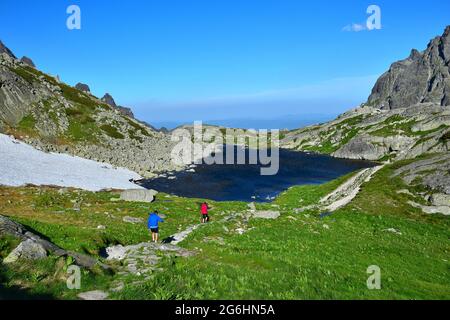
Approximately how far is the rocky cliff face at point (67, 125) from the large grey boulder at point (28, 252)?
83.3 m

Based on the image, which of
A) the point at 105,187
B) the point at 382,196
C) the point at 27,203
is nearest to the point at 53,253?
the point at 27,203

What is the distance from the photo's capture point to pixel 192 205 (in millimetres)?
57562

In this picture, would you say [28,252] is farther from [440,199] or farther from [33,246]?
[440,199]

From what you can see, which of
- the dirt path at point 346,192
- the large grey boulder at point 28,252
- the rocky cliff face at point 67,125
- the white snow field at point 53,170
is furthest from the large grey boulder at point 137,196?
the rocky cliff face at point 67,125

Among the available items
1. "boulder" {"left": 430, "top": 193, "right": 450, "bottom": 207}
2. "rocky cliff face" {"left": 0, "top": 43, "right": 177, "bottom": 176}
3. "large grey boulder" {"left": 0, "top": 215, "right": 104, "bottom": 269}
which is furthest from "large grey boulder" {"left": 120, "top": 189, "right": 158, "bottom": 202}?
"rocky cliff face" {"left": 0, "top": 43, "right": 177, "bottom": 176}

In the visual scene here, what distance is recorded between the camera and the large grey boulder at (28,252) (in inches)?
729

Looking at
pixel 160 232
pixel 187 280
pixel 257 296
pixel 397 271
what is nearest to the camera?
pixel 257 296

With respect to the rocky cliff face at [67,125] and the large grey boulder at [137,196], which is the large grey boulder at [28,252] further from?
the rocky cliff face at [67,125]

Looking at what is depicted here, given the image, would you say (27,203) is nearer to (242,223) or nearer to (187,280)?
(242,223)

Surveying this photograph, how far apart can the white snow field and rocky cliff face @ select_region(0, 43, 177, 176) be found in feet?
23.3

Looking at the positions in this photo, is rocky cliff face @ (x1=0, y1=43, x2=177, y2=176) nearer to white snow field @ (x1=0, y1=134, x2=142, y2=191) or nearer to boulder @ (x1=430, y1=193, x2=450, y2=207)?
white snow field @ (x1=0, y1=134, x2=142, y2=191)

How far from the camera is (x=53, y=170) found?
77938mm

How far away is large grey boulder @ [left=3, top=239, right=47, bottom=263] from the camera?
60.7 ft
